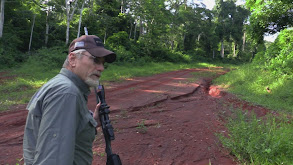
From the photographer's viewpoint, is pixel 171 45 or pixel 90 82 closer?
pixel 90 82

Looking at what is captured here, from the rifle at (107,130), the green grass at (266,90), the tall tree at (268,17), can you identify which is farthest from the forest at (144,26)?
the rifle at (107,130)

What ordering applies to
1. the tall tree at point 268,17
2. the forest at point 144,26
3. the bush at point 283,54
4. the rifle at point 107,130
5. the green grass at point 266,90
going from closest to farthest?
the rifle at point 107,130
the green grass at point 266,90
the bush at point 283,54
the tall tree at point 268,17
the forest at point 144,26

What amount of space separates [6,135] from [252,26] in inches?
488

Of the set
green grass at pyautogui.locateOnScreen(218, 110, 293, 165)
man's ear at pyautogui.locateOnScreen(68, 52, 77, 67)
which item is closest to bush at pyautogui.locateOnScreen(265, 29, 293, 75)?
green grass at pyautogui.locateOnScreen(218, 110, 293, 165)

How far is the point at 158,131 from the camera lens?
434 centimetres

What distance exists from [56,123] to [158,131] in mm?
3449

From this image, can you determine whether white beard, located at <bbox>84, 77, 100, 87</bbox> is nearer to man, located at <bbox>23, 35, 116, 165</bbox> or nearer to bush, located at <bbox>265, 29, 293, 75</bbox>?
man, located at <bbox>23, 35, 116, 165</bbox>

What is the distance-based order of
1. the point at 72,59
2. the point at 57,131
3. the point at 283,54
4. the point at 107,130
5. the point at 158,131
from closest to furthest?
1. the point at 57,131
2. the point at 72,59
3. the point at 107,130
4. the point at 158,131
5. the point at 283,54

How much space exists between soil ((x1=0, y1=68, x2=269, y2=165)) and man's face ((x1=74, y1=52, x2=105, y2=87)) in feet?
6.95

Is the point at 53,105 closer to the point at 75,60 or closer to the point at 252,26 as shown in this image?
the point at 75,60

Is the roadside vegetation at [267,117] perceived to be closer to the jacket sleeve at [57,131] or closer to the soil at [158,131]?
the soil at [158,131]

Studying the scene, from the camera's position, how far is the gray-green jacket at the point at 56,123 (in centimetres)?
103

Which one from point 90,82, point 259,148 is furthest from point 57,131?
point 259,148

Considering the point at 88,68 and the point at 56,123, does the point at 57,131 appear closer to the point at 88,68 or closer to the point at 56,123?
the point at 56,123
